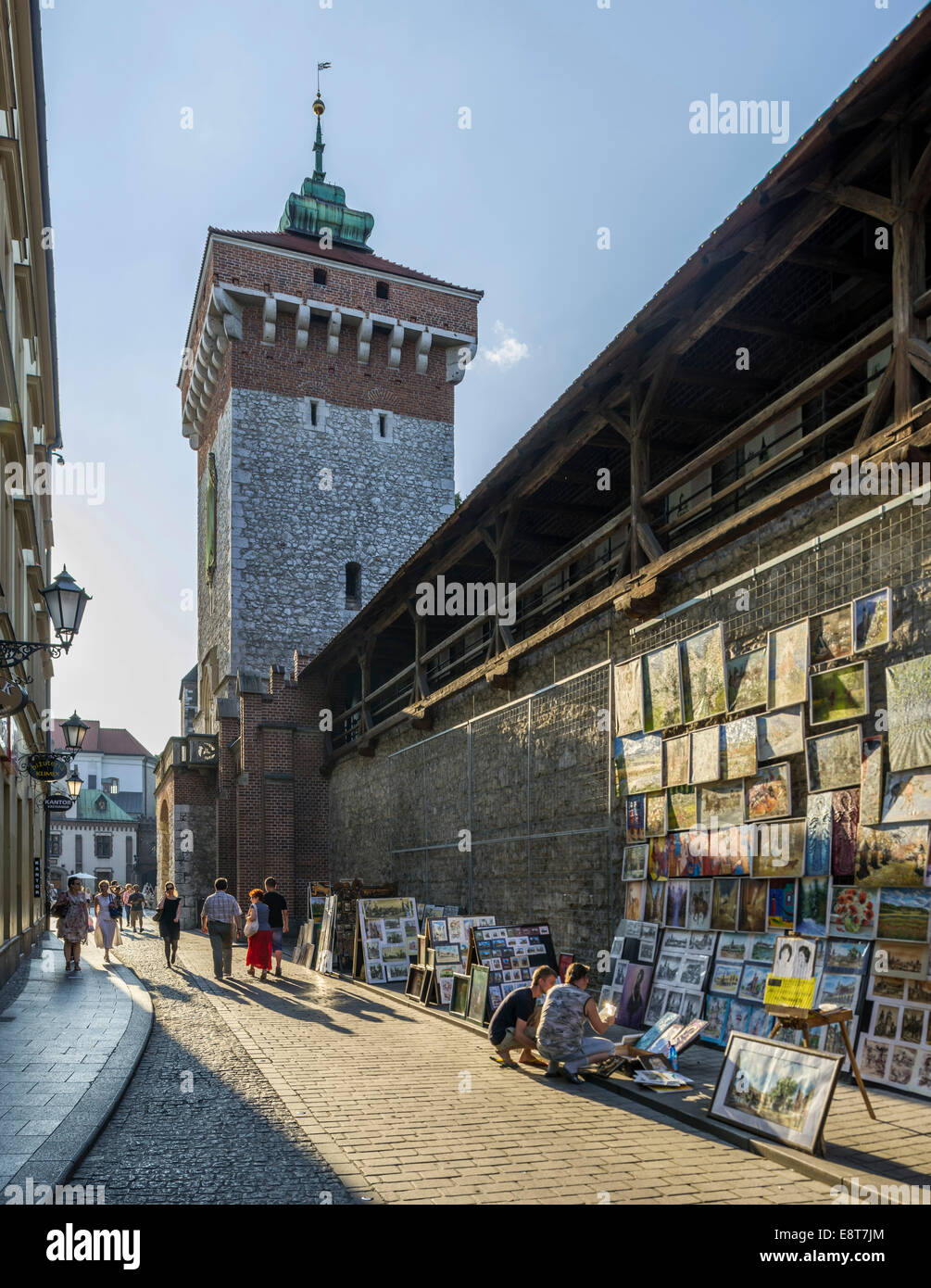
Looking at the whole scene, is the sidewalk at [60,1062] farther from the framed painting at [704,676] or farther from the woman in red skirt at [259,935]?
the framed painting at [704,676]

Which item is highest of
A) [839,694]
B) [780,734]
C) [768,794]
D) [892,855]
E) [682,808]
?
[839,694]

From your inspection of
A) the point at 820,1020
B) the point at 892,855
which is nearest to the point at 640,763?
the point at 892,855

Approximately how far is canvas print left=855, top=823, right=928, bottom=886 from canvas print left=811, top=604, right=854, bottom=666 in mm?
1363

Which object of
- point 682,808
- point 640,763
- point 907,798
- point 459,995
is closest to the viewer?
point 907,798

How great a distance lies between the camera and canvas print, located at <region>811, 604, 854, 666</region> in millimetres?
7973

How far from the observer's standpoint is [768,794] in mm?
8711

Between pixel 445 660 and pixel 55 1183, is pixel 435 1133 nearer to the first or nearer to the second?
pixel 55 1183

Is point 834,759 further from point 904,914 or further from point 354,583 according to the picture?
point 354,583

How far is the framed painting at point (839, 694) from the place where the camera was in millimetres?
7707

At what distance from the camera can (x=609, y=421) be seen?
39.0ft

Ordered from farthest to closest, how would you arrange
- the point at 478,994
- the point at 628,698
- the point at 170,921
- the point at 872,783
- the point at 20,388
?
1. the point at 170,921
2. the point at 20,388
3. the point at 628,698
4. the point at 478,994
5. the point at 872,783

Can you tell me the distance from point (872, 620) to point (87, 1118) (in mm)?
6247
